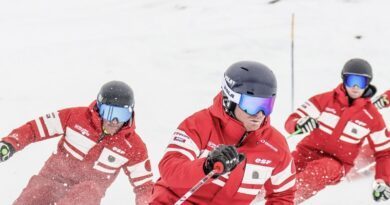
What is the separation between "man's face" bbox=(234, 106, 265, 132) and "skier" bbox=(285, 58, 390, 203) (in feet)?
9.76

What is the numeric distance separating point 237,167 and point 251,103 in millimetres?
542

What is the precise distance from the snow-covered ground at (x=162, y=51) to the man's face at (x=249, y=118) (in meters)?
3.90

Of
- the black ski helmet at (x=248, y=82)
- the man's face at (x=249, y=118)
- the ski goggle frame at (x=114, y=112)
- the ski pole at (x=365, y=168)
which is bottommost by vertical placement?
the ski pole at (x=365, y=168)

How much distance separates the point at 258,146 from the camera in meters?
4.54

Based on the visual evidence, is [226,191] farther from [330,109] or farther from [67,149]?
[330,109]

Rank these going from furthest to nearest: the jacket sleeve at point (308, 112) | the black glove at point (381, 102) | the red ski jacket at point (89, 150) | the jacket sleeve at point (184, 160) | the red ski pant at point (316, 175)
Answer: the black glove at point (381, 102) < the jacket sleeve at point (308, 112) < the red ski pant at point (316, 175) < the red ski jacket at point (89, 150) < the jacket sleeve at point (184, 160)

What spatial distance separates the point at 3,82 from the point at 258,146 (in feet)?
26.4

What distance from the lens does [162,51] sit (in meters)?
13.3

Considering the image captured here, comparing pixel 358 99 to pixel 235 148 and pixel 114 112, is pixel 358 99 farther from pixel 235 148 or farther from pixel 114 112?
pixel 235 148

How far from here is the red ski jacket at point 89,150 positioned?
617cm

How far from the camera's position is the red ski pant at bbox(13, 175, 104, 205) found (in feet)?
19.0

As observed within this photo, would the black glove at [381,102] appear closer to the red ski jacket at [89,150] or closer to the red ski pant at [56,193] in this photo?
the red ski jacket at [89,150]

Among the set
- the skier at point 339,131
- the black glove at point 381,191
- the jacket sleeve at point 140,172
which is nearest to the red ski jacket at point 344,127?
the skier at point 339,131

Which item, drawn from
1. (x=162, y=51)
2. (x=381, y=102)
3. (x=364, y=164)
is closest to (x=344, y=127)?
(x=364, y=164)
